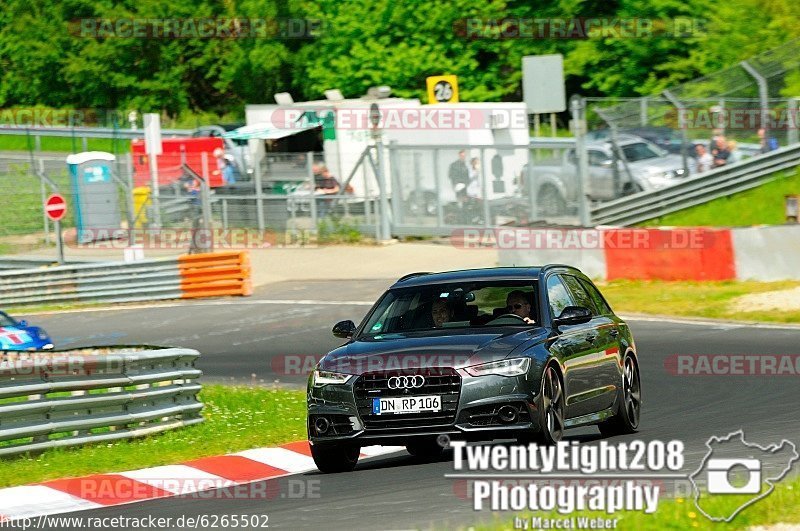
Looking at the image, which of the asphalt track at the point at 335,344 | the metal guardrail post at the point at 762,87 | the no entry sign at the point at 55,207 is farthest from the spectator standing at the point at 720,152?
the no entry sign at the point at 55,207

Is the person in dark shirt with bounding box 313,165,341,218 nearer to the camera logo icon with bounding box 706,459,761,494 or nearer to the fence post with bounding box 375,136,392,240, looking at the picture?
the fence post with bounding box 375,136,392,240

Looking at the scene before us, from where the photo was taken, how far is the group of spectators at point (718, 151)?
31234 millimetres

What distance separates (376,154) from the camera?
35.4 metres

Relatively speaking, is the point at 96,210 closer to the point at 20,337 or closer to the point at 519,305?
the point at 20,337

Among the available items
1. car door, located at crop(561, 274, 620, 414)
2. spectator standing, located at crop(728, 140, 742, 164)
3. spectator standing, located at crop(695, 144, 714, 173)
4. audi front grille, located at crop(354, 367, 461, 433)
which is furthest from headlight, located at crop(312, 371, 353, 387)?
spectator standing, located at crop(728, 140, 742, 164)

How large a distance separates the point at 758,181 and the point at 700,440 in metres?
20.5

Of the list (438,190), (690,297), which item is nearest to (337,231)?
(438,190)

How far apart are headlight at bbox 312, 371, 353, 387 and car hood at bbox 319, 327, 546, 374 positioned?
0.11 ft

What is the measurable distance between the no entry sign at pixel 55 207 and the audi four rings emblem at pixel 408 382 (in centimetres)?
2264

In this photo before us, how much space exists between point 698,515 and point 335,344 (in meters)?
15.1

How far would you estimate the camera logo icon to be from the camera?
8344 mm

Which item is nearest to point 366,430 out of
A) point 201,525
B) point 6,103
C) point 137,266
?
point 201,525

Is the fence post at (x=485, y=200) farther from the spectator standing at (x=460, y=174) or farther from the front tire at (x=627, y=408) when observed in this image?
the front tire at (x=627, y=408)

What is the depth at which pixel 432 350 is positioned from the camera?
10.9 meters
